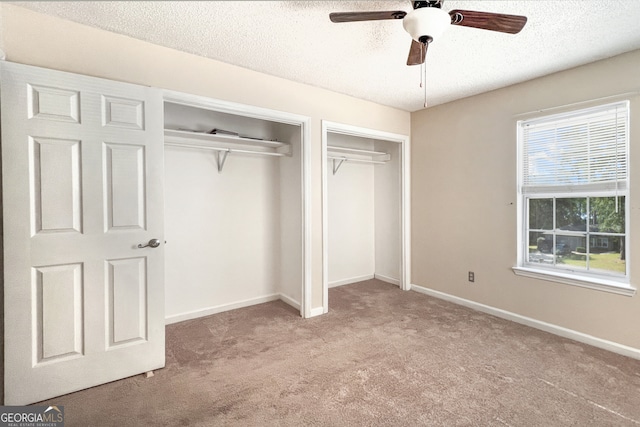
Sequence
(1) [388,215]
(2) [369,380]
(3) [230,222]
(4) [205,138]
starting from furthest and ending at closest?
(1) [388,215]
(3) [230,222]
(4) [205,138]
(2) [369,380]

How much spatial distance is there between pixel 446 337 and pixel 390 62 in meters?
2.56

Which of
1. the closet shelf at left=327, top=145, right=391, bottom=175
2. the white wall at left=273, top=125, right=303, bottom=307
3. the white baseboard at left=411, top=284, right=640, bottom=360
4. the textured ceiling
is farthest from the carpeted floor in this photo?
the textured ceiling

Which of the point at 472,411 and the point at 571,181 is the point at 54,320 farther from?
the point at 571,181

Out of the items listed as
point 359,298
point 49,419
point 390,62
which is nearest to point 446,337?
point 359,298

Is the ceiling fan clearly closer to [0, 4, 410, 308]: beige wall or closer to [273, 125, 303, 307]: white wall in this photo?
[0, 4, 410, 308]: beige wall

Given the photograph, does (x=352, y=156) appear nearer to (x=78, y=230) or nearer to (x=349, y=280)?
(x=349, y=280)

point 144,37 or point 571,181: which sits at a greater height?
point 144,37

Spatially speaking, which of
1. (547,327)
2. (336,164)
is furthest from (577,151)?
(336,164)

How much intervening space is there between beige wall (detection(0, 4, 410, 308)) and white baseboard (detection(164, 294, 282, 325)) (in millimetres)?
778

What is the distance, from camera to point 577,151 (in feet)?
8.96

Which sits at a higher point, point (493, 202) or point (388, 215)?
point (493, 202)

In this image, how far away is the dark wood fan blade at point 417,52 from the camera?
6.38 feet

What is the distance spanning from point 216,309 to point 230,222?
101cm

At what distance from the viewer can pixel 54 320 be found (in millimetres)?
1907
